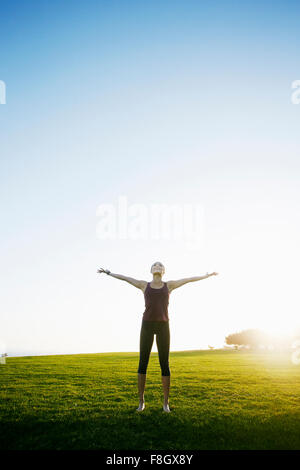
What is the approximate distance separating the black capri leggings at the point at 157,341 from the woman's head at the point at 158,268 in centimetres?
139

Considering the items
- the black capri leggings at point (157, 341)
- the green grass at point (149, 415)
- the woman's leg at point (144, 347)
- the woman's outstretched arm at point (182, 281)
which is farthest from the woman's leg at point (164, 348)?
the woman's outstretched arm at point (182, 281)

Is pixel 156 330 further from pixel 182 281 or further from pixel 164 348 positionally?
pixel 182 281

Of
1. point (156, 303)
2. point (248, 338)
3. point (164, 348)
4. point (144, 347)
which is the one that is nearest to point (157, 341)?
point (164, 348)

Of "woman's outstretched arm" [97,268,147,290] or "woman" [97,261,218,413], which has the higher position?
"woman's outstretched arm" [97,268,147,290]

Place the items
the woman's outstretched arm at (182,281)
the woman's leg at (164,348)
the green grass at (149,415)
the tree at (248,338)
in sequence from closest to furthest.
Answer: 1. the green grass at (149,415)
2. the woman's leg at (164,348)
3. the woman's outstretched arm at (182,281)
4. the tree at (248,338)

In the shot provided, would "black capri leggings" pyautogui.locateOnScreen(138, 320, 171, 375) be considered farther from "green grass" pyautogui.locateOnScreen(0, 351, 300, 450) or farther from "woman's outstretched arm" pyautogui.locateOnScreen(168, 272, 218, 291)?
"green grass" pyautogui.locateOnScreen(0, 351, 300, 450)

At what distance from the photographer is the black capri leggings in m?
8.48

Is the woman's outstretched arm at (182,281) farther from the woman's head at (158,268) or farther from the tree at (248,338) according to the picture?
the tree at (248,338)

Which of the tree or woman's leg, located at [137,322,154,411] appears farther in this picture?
the tree

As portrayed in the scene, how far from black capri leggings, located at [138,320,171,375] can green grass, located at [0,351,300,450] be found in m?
1.27

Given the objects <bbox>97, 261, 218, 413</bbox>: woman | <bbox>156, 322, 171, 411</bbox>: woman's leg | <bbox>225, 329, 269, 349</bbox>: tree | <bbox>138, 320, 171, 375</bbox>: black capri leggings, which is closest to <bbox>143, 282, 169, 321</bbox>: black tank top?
<bbox>97, 261, 218, 413</bbox>: woman

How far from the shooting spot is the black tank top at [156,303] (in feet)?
28.1
